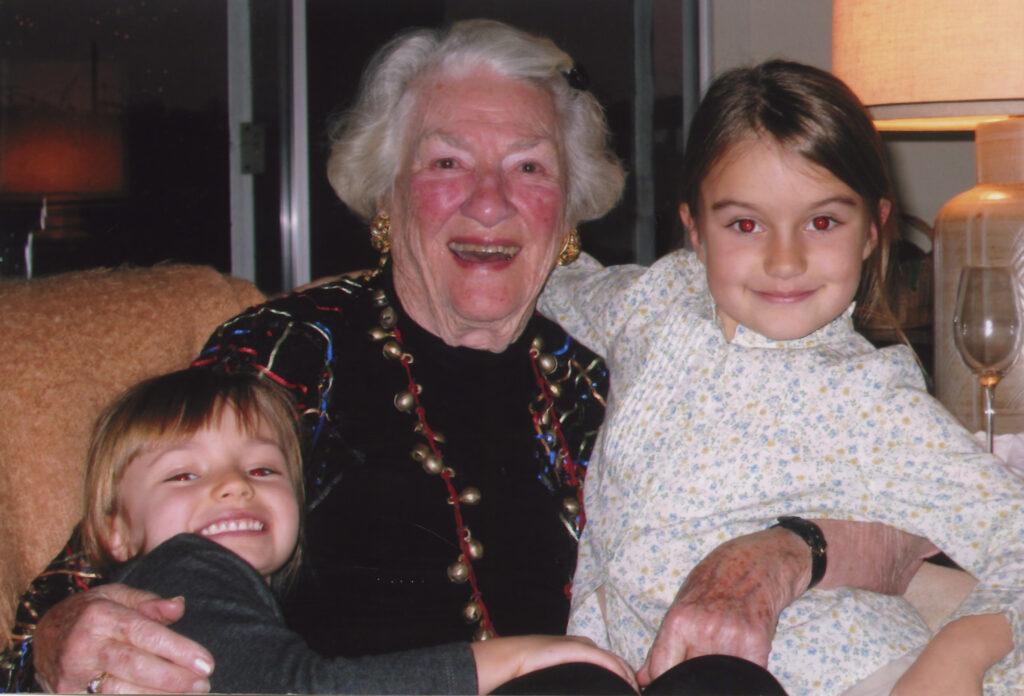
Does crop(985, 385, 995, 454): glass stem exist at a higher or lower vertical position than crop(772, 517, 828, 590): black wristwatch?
higher

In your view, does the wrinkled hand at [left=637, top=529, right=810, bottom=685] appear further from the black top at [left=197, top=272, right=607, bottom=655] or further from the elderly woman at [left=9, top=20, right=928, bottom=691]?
the black top at [left=197, top=272, right=607, bottom=655]

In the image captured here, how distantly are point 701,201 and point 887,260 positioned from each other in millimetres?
310

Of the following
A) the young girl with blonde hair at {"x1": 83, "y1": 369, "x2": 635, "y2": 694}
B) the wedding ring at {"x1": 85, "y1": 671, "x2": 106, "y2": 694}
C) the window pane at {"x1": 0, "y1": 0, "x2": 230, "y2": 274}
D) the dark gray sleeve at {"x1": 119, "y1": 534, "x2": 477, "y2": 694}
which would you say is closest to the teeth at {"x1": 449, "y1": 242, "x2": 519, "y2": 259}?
the young girl with blonde hair at {"x1": 83, "y1": 369, "x2": 635, "y2": 694}

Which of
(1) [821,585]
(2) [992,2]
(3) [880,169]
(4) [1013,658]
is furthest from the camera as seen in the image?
(2) [992,2]

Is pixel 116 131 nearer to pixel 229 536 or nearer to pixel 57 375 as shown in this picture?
pixel 57 375

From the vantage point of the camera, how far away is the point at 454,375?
1457mm

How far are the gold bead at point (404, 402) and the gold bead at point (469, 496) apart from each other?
0.14m

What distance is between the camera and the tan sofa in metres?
1.27

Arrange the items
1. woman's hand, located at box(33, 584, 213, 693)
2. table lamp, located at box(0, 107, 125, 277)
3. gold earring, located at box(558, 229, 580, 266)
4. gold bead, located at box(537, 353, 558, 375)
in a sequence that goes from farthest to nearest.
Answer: table lamp, located at box(0, 107, 125, 277), gold earring, located at box(558, 229, 580, 266), gold bead, located at box(537, 353, 558, 375), woman's hand, located at box(33, 584, 213, 693)

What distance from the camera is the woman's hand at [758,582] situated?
1065mm

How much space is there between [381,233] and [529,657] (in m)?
0.78

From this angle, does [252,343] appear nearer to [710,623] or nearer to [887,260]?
[710,623]

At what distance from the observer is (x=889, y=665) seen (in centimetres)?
111

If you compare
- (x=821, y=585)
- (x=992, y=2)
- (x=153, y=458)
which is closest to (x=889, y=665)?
(x=821, y=585)
